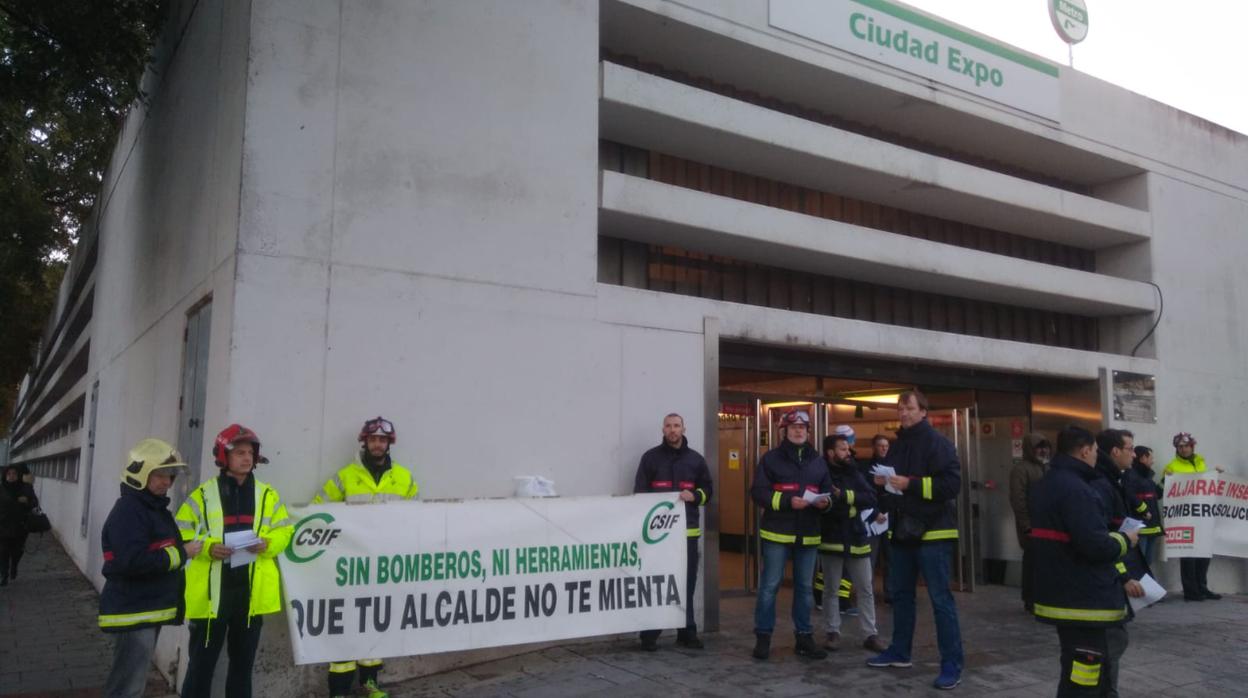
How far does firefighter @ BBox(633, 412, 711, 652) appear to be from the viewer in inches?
316

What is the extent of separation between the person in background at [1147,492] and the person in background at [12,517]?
14.8 m

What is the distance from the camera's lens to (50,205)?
2350cm

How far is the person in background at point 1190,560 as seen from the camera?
1211 centimetres

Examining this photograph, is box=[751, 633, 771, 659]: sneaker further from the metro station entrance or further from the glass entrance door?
the glass entrance door

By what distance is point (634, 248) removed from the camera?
10047 millimetres

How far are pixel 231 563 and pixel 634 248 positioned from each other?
5.71 meters

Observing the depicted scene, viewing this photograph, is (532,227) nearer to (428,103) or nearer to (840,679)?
(428,103)

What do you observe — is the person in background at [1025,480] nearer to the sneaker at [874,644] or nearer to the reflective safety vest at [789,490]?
the sneaker at [874,644]

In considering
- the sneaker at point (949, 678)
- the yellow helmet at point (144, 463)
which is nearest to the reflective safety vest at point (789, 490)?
the sneaker at point (949, 678)

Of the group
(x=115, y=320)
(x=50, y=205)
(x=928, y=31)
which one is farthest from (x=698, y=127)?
(x=50, y=205)

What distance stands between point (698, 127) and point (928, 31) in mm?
3982

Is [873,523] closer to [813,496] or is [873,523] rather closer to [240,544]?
[813,496]

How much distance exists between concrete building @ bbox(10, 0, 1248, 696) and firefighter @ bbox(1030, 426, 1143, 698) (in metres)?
3.91

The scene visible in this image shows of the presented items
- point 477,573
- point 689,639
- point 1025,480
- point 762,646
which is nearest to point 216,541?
point 477,573
